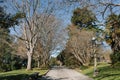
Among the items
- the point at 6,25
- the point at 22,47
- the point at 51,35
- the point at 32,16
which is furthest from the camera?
the point at 22,47

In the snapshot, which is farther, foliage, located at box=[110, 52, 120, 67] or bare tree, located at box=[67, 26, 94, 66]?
bare tree, located at box=[67, 26, 94, 66]

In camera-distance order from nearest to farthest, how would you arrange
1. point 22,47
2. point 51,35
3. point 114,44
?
point 114,44, point 51,35, point 22,47

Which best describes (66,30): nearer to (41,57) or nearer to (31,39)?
(41,57)

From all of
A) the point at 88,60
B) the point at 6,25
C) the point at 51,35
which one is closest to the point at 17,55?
the point at 51,35

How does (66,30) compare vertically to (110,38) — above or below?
above

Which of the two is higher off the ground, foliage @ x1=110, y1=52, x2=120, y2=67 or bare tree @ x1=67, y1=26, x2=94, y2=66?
bare tree @ x1=67, y1=26, x2=94, y2=66

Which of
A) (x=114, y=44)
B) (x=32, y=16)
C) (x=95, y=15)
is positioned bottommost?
(x=95, y=15)

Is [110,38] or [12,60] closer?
[110,38]

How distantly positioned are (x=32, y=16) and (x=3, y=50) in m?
35.1

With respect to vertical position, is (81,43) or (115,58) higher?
(81,43)

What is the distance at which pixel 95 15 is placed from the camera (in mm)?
19109

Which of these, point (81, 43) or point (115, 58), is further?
point (81, 43)

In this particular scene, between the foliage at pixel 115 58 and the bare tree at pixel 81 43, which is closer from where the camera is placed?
the foliage at pixel 115 58

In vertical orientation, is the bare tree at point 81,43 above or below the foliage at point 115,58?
above
